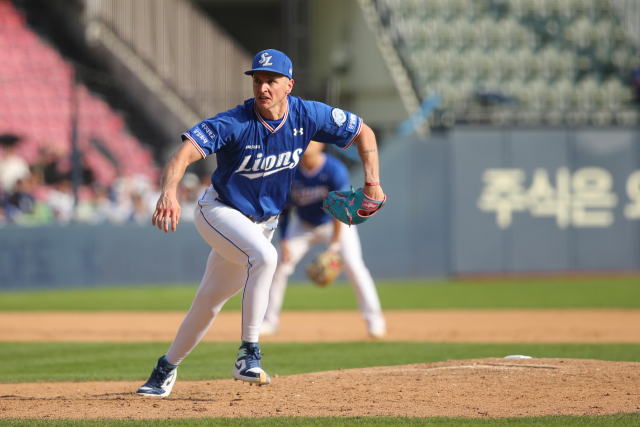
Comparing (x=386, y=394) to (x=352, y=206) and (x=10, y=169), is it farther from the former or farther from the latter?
(x=10, y=169)

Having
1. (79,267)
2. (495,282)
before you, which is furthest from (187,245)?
(495,282)

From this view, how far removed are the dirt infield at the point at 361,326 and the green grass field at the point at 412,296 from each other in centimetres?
81

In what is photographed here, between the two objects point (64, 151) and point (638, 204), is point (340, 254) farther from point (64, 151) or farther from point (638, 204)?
point (638, 204)

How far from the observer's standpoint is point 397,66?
1748 cm

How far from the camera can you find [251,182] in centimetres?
407

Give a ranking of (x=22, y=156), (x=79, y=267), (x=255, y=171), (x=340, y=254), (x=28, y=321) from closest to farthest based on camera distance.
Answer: (x=255, y=171), (x=340, y=254), (x=28, y=321), (x=79, y=267), (x=22, y=156)

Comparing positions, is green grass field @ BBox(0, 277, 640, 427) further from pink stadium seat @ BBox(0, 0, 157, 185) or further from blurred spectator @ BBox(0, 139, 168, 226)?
pink stadium seat @ BBox(0, 0, 157, 185)

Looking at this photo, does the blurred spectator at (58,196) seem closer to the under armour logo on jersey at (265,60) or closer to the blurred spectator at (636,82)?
the under armour logo on jersey at (265,60)

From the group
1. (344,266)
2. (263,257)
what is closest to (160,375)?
(263,257)

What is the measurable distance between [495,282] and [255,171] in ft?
37.0

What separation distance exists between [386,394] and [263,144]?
4.96ft

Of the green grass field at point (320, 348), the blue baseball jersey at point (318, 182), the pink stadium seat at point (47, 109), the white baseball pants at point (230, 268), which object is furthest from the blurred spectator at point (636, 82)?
the white baseball pants at point (230, 268)

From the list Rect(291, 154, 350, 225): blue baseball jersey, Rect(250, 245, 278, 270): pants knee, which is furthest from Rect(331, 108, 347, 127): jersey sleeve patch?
Rect(291, 154, 350, 225): blue baseball jersey

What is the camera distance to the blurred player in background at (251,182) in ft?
12.8
